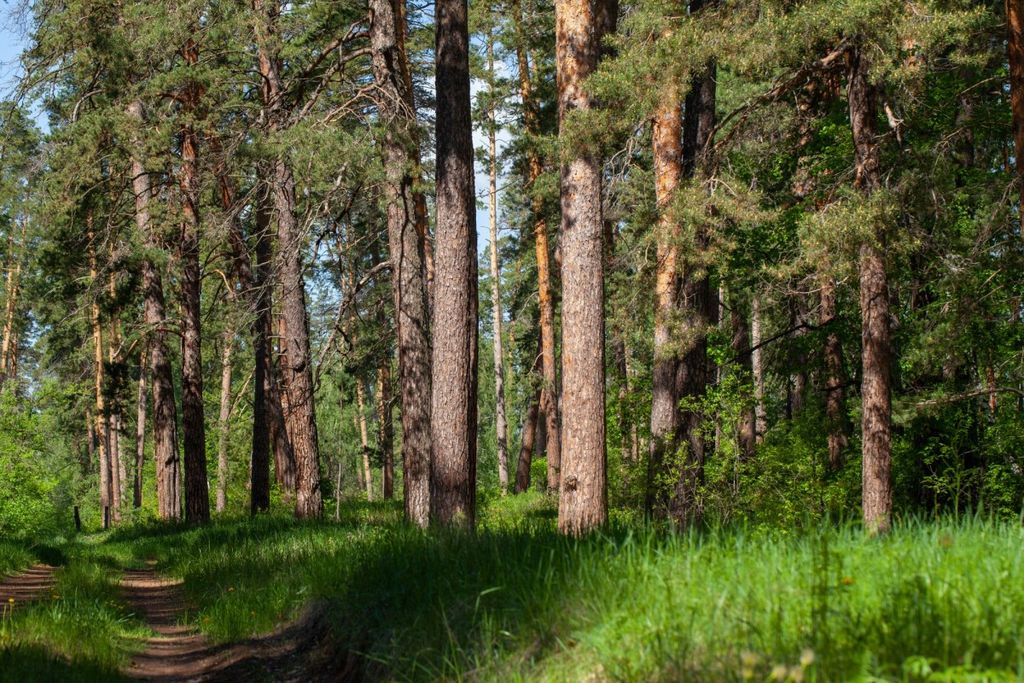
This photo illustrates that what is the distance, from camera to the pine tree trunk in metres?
20.0

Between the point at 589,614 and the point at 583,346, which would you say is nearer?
the point at 589,614

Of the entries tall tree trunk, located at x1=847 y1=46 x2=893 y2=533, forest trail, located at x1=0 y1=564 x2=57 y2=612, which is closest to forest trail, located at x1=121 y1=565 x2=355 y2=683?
forest trail, located at x1=0 y1=564 x2=57 y2=612

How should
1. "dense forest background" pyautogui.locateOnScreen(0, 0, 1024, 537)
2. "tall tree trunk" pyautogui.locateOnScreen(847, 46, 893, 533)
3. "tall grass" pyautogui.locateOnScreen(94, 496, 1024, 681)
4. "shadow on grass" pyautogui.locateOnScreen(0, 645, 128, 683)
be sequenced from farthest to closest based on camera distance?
"tall tree trunk" pyautogui.locateOnScreen(847, 46, 893, 533) → "dense forest background" pyautogui.locateOnScreen(0, 0, 1024, 537) → "shadow on grass" pyautogui.locateOnScreen(0, 645, 128, 683) → "tall grass" pyautogui.locateOnScreen(94, 496, 1024, 681)

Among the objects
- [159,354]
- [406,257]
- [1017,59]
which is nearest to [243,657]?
[406,257]

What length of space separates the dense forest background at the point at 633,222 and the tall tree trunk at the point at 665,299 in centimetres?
6

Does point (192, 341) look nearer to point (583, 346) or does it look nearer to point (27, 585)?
point (27, 585)

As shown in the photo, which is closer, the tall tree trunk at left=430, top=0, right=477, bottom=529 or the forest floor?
the forest floor

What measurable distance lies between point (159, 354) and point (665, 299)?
12907 mm

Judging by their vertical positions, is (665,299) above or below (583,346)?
above

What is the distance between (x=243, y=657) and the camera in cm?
719

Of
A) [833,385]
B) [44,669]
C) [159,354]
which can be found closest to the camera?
[44,669]

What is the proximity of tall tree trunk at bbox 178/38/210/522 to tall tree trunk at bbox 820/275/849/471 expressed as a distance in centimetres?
1314

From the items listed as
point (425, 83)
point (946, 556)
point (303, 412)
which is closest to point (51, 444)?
point (425, 83)

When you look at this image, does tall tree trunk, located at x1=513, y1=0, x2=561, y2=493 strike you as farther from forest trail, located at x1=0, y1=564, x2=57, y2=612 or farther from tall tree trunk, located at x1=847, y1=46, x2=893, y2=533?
forest trail, located at x1=0, y1=564, x2=57, y2=612
